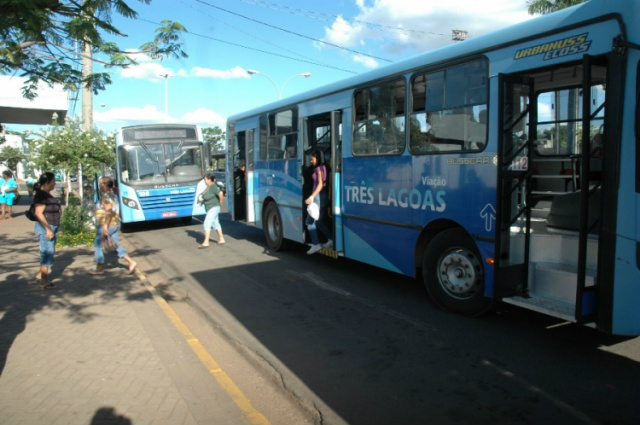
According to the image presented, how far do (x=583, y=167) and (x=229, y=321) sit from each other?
4116 mm

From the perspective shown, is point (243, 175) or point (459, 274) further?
point (243, 175)

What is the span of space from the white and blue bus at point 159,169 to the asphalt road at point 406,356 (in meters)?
6.94

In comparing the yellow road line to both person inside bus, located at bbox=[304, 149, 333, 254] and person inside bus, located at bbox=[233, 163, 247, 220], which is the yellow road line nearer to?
person inside bus, located at bbox=[304, 149, 333, 254]

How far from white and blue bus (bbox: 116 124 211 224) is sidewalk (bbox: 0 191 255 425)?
6.54 m

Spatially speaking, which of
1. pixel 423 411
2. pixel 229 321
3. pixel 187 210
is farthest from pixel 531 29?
pixel 187 210

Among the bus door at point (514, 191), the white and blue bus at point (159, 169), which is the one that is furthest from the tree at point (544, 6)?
the bus door at point (514, 191)

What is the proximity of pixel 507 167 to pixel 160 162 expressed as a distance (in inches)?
455

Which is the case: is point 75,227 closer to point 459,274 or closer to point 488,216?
point 459,274

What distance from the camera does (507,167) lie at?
506cm

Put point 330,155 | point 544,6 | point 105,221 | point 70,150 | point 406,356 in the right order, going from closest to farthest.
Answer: point 406,356, point 105,221, point 330,155, point 70,150, point 544,6

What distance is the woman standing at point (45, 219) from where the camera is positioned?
711 cm

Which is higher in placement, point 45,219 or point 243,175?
point 243,175

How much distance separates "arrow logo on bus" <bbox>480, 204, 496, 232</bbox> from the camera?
5.11 metres

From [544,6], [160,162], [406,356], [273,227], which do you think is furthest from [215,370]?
[544,6]
